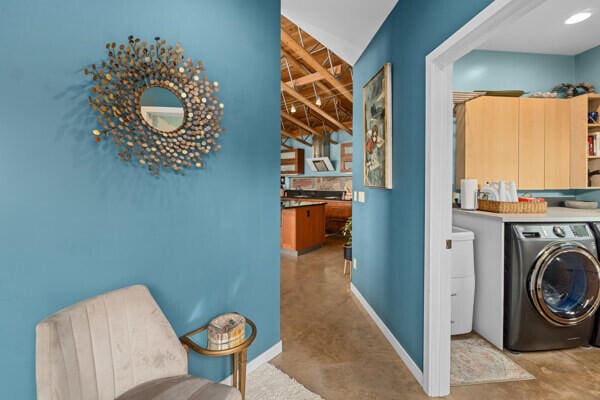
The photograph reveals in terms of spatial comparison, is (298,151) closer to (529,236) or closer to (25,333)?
(529,236)

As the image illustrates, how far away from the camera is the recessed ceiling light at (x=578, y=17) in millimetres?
2396

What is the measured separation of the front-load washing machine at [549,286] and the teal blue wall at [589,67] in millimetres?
1925

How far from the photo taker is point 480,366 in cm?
201

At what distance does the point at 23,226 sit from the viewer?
107 centimetres

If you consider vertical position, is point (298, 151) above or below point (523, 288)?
above

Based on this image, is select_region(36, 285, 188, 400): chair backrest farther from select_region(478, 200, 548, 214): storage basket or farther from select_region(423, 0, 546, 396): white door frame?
select_region(478, 200, 548, 214): storage basket

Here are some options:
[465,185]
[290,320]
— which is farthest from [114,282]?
[465,185]

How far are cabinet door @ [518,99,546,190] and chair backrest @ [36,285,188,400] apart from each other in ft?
11.0

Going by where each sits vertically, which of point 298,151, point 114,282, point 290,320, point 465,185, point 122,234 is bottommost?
point 290,320

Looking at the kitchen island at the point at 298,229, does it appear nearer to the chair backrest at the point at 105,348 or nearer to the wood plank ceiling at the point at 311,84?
the wood plank ceiling at the point at 311,84

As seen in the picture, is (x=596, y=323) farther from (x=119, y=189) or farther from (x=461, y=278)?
(x=119, y=189)

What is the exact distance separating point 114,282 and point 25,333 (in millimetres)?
324

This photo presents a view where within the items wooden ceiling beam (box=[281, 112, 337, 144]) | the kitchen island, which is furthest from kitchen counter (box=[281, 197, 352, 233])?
wooden ceiling beam (box=[281, 112, 337, 144])

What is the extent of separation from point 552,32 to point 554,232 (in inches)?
79.0
